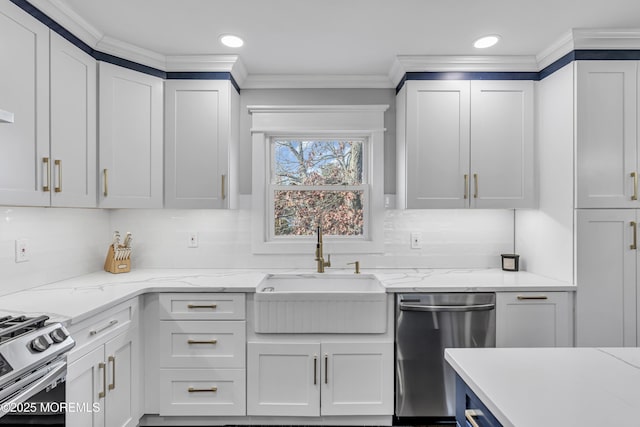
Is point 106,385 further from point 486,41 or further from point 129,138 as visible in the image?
point 486,41

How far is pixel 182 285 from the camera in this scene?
7.35 ft

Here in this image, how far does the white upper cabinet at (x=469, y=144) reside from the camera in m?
2.52

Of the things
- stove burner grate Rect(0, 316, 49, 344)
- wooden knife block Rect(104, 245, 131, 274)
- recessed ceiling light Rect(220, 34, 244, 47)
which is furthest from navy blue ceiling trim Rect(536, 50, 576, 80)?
wooden knife block Rect(104, 245, 131, 274)

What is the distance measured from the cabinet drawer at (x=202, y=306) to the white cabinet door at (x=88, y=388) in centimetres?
45

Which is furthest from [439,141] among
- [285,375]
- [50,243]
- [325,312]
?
[50,243]

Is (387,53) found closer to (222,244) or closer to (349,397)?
(222,244)

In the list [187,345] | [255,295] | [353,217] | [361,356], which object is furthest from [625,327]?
[187,345]

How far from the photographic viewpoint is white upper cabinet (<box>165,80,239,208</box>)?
2.52m

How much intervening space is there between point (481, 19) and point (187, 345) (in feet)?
8.12

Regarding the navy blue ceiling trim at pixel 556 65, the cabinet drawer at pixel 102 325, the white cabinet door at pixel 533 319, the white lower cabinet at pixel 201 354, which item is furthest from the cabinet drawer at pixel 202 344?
the navy blue ceiling trim at pixel 556 65

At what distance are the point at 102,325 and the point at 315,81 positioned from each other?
2.08m

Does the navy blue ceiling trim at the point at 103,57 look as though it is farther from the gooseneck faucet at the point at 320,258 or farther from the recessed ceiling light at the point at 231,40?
the gooseneck faucet at the point at 320,258

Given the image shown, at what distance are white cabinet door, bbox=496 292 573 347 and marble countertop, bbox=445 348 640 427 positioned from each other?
1.06 m

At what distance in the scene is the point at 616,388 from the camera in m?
0.91
